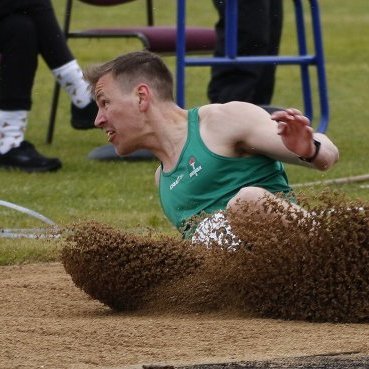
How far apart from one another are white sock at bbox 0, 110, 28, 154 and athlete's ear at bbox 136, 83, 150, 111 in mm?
4124

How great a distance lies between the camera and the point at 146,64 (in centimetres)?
549

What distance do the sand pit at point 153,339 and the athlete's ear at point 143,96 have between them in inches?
32.2

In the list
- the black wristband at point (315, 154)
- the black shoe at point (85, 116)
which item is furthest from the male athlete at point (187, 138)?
the black shoe at point (85, 116)

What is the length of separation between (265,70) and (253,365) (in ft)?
21.0

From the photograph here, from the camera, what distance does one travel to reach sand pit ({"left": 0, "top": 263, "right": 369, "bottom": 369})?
13.6 feet

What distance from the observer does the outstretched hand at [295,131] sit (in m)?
4.82

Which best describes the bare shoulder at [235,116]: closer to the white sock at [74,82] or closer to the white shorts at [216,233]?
the white shorts at [216,233]

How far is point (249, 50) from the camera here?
9.74 meters

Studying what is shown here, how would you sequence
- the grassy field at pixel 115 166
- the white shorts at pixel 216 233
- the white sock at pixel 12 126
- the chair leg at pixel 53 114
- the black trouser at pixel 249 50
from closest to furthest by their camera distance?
the white shorts at pixel 216 233 → the grassy field at pixel 115 166 → the white sock at pixel 12 126 → the black trouser at pixel 249 50 → the chair leg at pixel 53 114

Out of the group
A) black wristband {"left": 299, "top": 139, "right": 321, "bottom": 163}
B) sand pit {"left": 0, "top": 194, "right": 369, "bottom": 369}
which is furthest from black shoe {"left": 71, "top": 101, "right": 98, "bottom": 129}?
black wristband {"left": 299, "top": 139, "right": 321, "bottom": 163}

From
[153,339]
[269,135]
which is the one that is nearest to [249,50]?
[269,135]

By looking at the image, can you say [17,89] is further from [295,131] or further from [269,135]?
[295,131]

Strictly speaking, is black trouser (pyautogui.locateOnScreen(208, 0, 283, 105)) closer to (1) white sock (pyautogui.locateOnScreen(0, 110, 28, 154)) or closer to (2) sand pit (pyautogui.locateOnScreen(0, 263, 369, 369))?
(1) white sock (pyautogui.locateOnScreen(0, 110, 28, 154))

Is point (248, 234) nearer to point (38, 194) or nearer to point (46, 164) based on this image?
point (38, 194)
